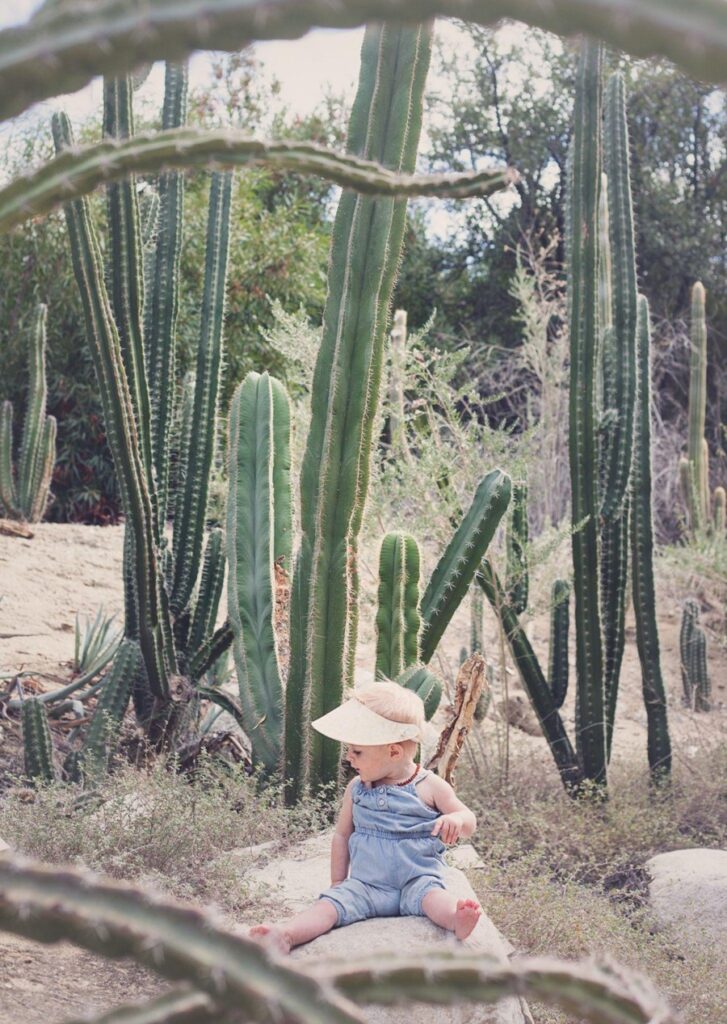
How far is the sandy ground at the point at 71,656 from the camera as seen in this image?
9.89 feet

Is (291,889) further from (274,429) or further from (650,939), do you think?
(274,429)

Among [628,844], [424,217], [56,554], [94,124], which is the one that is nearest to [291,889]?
[628,844]

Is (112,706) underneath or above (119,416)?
underneath

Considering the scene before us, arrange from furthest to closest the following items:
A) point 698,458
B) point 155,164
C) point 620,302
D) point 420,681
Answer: point 698,458 < point 620,302 < point 420,681 < point 155,164

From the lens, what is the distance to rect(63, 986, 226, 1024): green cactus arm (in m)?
1.01

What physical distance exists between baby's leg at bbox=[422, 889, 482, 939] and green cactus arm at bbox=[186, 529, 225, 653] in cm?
295

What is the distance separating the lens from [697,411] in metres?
11.1

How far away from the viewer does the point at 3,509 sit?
945 cm

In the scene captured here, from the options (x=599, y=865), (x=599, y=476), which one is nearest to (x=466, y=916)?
(x=599, y=865)

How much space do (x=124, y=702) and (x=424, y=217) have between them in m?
13.0

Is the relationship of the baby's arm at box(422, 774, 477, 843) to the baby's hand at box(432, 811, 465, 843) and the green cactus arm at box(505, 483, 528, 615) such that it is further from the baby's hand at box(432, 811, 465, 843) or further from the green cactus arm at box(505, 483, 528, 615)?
the green cactus arm at box(505, 483, 528, 615)

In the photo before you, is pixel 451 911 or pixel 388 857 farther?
pixel 388 857

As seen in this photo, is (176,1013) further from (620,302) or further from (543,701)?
(620,302)

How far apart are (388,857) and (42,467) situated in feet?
22.9
